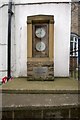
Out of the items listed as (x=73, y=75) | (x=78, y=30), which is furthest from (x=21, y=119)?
(x=78, y=30)

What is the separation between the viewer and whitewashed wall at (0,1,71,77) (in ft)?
17.5

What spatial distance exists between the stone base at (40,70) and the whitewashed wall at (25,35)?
1.65 ft

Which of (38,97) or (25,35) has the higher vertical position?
(25,35)

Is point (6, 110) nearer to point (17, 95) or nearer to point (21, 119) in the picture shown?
point (21, 119)

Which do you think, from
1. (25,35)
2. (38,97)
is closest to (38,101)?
(38,97)

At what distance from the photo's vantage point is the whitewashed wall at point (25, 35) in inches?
210

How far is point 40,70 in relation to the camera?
4918 millimetres

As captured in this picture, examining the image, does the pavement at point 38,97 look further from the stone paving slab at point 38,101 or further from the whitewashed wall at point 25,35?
the whitewashed wall at point 25,35

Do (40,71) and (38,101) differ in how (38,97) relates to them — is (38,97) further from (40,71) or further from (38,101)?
(40,71)

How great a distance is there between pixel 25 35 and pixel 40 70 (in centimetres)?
96

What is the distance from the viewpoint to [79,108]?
3209 millimetres

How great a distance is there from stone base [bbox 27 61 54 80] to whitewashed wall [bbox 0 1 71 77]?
0.50m

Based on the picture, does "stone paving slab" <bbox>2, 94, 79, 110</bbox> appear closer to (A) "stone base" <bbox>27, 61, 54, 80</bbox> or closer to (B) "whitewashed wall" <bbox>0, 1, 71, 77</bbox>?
(A) "stone base" <bbox>27, 61, 54, 80</bbox>

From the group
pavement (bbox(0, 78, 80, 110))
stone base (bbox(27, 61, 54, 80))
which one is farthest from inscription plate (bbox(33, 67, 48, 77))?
pavement (bbox(0, 78, 80, 110))
